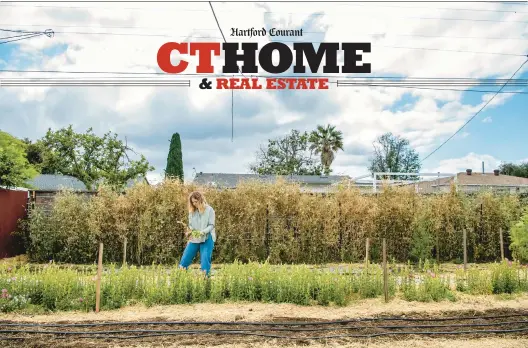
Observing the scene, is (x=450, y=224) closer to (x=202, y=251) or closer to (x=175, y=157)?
(x=202, y=251)

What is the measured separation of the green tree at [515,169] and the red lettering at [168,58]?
1755 inches

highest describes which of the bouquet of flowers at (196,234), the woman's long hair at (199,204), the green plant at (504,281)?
the woman's long hair at (199,204)

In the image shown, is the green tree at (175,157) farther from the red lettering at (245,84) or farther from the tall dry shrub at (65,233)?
the red lettering at (245,84)

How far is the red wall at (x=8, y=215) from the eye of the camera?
13594mm

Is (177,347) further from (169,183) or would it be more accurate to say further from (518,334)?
(169,183)

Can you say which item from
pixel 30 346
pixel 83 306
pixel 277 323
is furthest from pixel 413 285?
pixel 30 346

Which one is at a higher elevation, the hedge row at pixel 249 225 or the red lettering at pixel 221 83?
the red lettering at pixel 221 83

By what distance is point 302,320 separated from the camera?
666 centimetres

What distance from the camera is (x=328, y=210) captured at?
43.0 ft

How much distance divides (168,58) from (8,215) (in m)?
6.27

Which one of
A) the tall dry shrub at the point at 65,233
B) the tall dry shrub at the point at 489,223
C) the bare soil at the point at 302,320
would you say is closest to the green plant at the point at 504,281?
the bare soil at the point at 302,320

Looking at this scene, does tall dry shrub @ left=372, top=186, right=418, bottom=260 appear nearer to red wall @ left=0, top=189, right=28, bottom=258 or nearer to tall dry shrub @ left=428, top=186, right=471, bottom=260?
tall dry shrub @ left=428, top=186, right=471, bottom=260

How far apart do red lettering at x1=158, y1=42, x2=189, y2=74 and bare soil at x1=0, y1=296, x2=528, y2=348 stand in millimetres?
5689

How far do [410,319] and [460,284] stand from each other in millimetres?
2245
